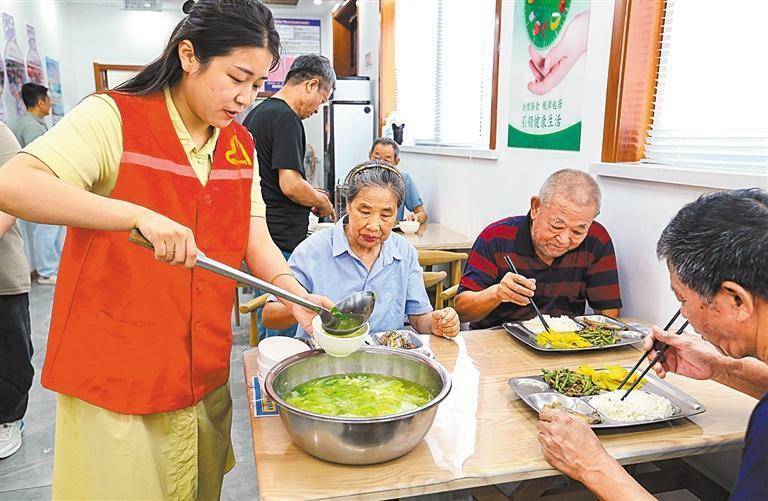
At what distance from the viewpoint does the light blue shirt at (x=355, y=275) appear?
1959mm

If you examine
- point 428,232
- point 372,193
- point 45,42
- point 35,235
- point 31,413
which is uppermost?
point 45,42

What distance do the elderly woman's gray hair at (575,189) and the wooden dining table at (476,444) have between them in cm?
65

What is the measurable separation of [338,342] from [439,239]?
2.48 meters

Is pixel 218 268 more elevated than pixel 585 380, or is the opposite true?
pixel 218 268

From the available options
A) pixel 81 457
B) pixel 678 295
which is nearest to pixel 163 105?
pixel 81 457

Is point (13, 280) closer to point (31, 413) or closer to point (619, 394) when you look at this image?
point (31, 413)

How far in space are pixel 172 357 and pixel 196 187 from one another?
0.39 m

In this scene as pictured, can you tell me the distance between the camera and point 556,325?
1913 mm

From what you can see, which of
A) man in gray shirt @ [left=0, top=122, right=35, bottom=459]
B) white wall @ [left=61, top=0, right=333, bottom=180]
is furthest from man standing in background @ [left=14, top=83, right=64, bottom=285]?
man in gray shirt @ [left=0, top=122, right=35, bottom=459]

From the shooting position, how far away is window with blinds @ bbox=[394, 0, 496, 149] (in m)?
3.65

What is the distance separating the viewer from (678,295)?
1.13 metres

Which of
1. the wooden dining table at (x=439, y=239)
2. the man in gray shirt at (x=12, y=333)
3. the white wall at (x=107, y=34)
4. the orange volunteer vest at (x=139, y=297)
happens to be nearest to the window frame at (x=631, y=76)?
the wooden dining table at (x=439, y=239)

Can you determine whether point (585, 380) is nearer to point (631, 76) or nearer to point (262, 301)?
point (262, 301)

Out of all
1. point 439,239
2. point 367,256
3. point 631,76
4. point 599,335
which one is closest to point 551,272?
point 599,335
